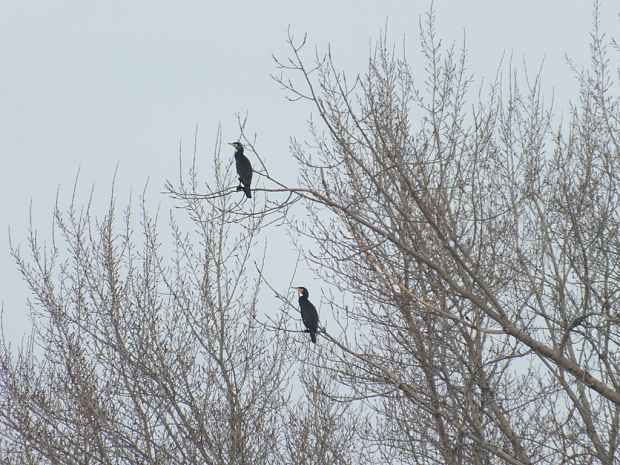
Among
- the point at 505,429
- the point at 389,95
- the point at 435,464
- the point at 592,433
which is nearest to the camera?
the point at 592,433

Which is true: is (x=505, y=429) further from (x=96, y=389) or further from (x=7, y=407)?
(x=7, y=407)

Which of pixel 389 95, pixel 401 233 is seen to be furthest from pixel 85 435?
pixel 401 233

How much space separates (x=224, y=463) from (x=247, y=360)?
3.96ft

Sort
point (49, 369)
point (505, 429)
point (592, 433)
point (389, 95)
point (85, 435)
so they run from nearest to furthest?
point (592, 433) < point (505, 429) < point (389, 95) < point (85, 435) < point (49, 369)

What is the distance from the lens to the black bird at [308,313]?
294 inches

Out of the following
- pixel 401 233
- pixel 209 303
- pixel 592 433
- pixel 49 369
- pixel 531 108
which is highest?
pixel 531 108

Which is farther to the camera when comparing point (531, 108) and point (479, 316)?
point (531, 108)

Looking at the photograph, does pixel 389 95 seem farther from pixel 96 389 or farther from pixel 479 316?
pixel 96 389

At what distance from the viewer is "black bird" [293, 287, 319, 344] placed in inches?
294

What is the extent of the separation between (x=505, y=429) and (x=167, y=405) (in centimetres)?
396

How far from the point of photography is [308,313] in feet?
27.6

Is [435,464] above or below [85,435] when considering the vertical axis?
below

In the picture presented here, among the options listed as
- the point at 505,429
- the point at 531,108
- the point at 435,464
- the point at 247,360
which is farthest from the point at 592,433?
the point at 247,360

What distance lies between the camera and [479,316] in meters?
6.97
